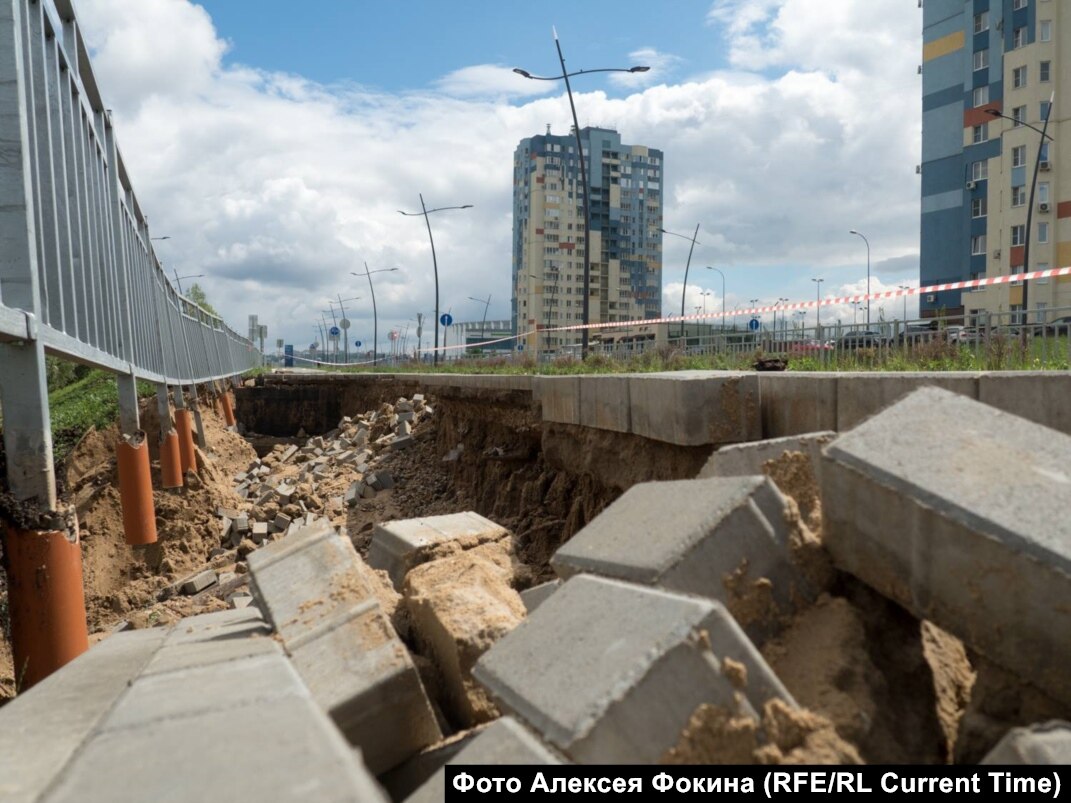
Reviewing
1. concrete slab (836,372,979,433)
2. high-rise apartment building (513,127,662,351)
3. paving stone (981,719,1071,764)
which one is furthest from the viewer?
high-rise apartment building (513,127,662,351)

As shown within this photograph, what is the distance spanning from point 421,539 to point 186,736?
330cm

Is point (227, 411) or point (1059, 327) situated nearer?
point (1059, 327)

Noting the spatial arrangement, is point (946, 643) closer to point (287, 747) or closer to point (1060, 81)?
point (287, 747)

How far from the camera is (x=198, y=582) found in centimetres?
1045

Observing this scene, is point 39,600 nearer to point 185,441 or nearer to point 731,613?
point 731,613

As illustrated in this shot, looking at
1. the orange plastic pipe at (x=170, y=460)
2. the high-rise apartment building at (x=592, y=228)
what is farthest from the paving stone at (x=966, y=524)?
the high-rise apartment building at (x=592, y=228)

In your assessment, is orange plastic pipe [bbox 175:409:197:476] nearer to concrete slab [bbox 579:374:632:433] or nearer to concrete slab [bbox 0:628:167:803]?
concrete slab [bbox 579:374:632:433]

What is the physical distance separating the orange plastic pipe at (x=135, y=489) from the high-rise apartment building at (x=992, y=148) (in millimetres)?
37605

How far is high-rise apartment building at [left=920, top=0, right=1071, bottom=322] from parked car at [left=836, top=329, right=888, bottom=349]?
99.1 feet

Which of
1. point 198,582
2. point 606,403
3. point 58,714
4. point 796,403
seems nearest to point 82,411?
point 198,582

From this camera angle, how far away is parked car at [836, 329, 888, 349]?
10.8 m

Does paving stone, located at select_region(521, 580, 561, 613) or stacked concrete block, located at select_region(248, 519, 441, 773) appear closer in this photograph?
stacked concrete block, located at select_region(248, 519, 441, 773)

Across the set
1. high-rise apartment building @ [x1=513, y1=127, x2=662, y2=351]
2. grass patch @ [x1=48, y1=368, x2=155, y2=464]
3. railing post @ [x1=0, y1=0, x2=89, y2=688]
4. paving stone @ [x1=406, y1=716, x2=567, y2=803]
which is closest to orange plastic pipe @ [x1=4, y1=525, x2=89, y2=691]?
railing post @ [x1=0, y1=0, x2=89, y2=688]

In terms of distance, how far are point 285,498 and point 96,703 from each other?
37.3 ft
